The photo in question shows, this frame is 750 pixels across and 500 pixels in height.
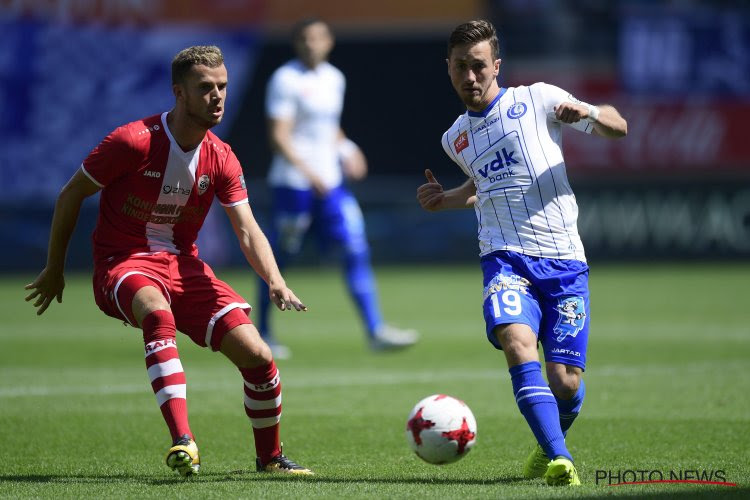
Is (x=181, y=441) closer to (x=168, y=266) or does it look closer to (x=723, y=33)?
(x=168, y=266)

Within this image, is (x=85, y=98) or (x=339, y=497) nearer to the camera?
(x=339, y=497)

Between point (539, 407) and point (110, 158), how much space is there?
2370 millimetres

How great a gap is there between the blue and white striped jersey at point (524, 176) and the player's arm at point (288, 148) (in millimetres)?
5398

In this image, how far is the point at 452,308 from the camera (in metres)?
15.1

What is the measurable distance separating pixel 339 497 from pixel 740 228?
17.3 m

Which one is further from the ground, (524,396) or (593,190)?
(593,190)

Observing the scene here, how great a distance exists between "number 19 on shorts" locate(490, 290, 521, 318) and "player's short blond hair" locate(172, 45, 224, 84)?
1.77m

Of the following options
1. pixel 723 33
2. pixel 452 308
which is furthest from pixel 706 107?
pixel 452 308

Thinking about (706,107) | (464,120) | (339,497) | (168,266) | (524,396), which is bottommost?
(339,497)

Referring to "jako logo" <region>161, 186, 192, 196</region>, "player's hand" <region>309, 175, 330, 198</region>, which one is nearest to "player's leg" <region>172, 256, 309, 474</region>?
"jako logo" <region>161, 186, 192, 196</region>

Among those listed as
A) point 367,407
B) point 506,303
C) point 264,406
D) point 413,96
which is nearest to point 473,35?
point 506,303

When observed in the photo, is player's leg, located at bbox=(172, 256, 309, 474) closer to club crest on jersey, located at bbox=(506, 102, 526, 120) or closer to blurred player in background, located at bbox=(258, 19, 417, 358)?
club crest on jersey, located at bbox=(506, 102, 526, 120)

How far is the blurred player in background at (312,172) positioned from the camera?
36.9 feet

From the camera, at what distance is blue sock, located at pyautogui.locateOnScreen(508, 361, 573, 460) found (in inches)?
209
